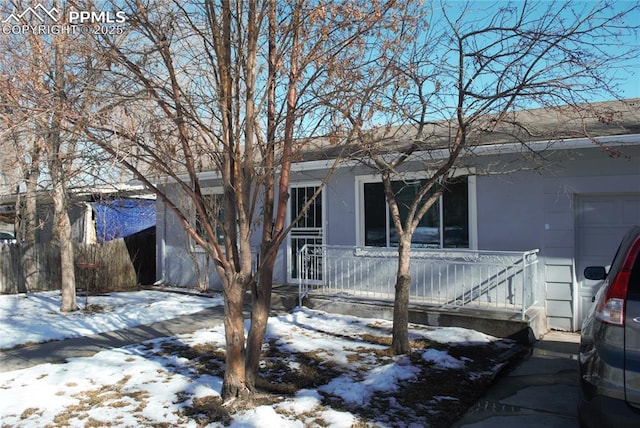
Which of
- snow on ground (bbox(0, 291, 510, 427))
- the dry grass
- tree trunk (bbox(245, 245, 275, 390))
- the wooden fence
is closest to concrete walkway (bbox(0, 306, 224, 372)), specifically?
snow on ground (bbox(0, 291, 510, 427))

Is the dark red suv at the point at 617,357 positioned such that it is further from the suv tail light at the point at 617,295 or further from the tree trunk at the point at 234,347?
the tree trunk at the point at 234,347

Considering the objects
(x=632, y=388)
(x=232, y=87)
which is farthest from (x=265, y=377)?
(x=632, y=388)

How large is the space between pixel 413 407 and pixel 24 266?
40.0ft

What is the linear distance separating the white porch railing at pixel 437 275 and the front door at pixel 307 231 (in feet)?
0.19

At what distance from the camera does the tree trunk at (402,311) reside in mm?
5992

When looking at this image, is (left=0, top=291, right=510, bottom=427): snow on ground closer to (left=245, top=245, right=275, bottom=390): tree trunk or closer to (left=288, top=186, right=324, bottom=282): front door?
(left=245, top=245, right=275, bottom=390): tree trunk

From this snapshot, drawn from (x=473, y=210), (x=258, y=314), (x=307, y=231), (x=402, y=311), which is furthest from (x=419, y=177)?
(x=258, y=314)

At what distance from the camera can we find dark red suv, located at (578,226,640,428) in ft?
9.19

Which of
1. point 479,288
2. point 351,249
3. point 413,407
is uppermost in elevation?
point 351,249

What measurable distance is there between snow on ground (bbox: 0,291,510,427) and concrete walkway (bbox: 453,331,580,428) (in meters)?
0.67

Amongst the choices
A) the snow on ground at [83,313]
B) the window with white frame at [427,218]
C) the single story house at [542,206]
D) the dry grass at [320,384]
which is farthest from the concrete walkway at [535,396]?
the snow on ground at [83,313]

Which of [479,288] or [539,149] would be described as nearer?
[539,149]

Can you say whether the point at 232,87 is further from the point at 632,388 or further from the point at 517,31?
the point at 632,388

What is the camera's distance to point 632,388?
9.18 ft
